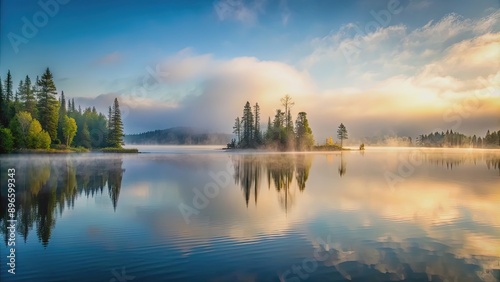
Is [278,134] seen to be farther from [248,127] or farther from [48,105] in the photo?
[48,105]

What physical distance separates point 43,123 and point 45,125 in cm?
79

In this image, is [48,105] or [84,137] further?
[84,137]

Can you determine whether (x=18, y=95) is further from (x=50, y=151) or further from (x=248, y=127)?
(x=248, y=127)

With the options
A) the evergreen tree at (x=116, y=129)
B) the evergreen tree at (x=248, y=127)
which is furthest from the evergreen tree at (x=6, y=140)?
the evergreen tree at (x=248, y=127)

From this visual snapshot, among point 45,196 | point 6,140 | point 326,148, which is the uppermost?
point 6,140

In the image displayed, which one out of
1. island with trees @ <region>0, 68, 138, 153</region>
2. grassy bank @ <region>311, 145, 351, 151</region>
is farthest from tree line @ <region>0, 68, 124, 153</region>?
grassy bank @ <region>311, 145, 351, 151</region>

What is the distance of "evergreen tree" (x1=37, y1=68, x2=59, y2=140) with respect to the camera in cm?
8688

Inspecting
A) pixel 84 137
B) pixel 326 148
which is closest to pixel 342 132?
pixel 326 148

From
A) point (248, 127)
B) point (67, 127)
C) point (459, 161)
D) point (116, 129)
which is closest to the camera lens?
point (459, 161)

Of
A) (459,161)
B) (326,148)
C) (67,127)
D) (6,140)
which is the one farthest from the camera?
(326,148)

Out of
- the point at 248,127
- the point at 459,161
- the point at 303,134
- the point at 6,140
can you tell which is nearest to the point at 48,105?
the point at 6,140

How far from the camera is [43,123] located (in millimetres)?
86500

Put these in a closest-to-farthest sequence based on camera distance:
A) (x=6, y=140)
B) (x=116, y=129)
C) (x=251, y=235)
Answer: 1. (x=251, y=235)
2. (x=6, y=140)
3. (x=116, y=129)

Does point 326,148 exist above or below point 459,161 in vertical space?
above
